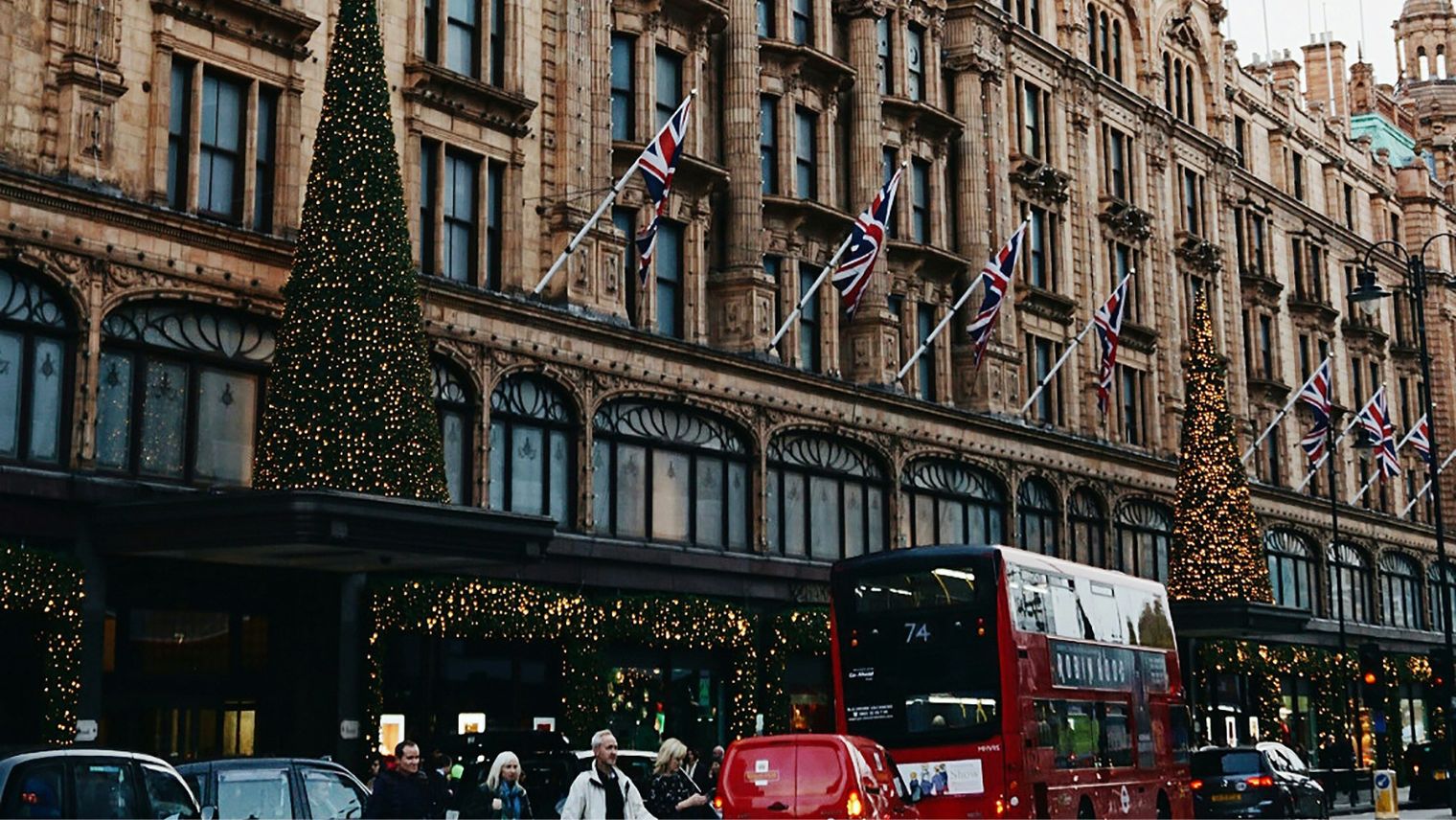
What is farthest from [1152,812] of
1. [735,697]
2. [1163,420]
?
[1163,420]

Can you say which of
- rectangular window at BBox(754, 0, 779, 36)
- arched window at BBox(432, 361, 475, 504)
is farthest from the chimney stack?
arched window at BBox(432, 361, 475, 504)

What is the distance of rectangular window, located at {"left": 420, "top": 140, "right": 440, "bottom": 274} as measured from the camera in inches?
1328

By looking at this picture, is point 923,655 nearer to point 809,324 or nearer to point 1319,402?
point 809,324

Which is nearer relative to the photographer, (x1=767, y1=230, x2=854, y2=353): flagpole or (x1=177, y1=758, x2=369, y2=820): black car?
(x1=177, y1=758, x2=369, y2=820): black car

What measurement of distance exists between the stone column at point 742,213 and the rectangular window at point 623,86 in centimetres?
320

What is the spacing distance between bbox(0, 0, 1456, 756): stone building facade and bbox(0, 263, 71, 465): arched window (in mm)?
50

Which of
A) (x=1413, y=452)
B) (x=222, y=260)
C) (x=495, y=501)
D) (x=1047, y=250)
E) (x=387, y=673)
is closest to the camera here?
(x=222, y=260)

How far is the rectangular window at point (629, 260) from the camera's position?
126 ft

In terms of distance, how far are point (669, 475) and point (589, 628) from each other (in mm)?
4682

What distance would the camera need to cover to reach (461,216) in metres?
34.9

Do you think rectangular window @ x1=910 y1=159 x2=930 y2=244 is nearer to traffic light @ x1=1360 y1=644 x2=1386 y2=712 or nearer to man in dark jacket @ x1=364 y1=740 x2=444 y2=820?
traffic light @ x1=1360 y1=644 x2=1386 y2=712

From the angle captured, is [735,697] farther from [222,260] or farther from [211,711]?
[222,260]

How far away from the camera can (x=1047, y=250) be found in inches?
2152

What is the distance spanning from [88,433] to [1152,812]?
18745 millimetres
